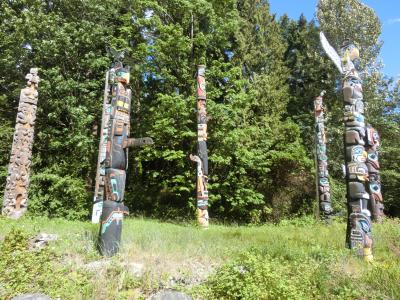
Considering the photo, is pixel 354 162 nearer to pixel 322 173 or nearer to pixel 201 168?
pixel 201 168

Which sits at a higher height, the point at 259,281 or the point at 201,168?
the point at 201,168

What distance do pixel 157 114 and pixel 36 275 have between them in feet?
35.8

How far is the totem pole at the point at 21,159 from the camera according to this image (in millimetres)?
10867

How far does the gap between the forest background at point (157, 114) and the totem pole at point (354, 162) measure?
7.88 metres

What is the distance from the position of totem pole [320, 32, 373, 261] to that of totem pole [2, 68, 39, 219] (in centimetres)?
943

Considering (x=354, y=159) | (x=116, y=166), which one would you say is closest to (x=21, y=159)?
(x=116, y=166)

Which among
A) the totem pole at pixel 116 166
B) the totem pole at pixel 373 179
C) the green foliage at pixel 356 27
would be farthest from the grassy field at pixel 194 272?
the green foliage at pixel 356 27

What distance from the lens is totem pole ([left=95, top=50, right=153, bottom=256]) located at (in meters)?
6.19

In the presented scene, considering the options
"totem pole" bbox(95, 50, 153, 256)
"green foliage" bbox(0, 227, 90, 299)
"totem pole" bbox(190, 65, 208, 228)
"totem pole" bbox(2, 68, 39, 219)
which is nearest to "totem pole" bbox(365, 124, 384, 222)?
"totem pole" bbox(190, 65, 208, 228)

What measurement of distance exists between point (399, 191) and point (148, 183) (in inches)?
562

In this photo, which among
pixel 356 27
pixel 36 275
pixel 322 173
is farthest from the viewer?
pixel 356 27

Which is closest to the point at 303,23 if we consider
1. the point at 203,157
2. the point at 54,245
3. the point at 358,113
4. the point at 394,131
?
the point at 394,131

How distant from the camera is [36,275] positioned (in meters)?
5.25

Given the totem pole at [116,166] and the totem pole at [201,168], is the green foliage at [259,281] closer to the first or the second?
the totem pole at [116,166]
